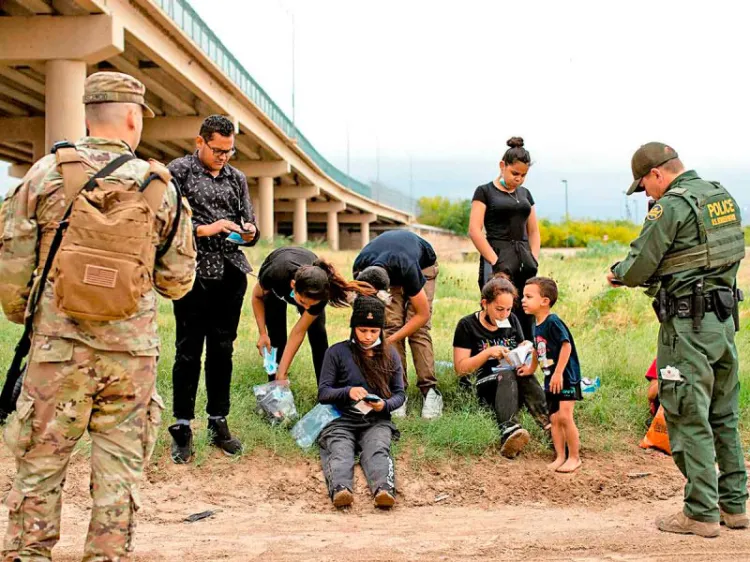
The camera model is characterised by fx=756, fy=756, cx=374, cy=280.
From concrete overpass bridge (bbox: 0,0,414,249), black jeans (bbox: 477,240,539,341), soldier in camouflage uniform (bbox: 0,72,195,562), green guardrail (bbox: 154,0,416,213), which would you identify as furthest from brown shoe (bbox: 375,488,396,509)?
green guardrail (bbox: 154,0,416,213)

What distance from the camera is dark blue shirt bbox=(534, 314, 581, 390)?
18.7 feet

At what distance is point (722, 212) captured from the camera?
14.9 feet

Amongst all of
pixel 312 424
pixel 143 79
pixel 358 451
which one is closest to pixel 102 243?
pixel 358 451

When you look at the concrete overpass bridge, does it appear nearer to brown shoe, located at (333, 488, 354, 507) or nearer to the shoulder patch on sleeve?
brown shoe, located at (333, 488, 354, 507)

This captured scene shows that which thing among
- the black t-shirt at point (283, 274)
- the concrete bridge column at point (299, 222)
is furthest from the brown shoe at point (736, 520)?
the concrete bridge column at point (299, 222)

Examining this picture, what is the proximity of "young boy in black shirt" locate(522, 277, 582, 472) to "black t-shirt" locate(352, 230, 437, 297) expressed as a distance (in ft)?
3.16

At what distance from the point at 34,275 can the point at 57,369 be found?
430mm

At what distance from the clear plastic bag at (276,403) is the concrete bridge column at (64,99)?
31.5 ft

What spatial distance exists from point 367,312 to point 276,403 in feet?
4.02

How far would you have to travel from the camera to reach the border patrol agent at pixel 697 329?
445cm

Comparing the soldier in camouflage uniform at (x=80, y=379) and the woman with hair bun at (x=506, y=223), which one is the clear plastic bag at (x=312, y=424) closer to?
the woman with hair bun at (x=506, y=223)

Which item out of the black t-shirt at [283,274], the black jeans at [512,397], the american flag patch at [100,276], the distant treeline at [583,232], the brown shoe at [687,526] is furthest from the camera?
the distant treeline at [583,232]

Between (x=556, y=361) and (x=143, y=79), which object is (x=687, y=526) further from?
(x=143, y=79)

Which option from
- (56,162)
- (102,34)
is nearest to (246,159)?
(102,34)
